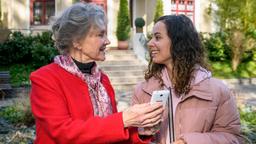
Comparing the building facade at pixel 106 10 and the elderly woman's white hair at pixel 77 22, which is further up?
the building facade at pixel 106 10

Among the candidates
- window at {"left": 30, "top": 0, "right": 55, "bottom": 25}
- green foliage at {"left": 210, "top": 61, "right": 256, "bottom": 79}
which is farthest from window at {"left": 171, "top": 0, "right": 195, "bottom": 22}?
window at {"left": 30, "top": 0, "right": 55, "bottom": 25}

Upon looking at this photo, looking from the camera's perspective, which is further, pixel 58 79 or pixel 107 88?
pixel 107 88

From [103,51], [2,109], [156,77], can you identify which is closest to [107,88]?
[103,51]

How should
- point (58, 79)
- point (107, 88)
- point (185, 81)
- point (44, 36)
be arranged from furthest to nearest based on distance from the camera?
1. point (44, 36)
2. point (185, 81)
3. point (107, 88)
4. point (58, 79)

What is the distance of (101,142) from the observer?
2414mm

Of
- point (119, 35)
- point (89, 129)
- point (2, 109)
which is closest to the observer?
point (89, 129)

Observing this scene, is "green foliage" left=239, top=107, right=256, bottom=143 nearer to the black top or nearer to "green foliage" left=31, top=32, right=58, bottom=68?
the black top

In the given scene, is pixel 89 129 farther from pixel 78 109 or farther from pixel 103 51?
pixel 103 51

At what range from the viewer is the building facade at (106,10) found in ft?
69.4

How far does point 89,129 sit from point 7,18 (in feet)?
64.4

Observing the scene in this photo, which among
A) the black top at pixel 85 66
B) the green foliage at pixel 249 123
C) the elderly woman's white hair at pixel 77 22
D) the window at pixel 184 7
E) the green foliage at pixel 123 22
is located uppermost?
the window at pixel 184 7

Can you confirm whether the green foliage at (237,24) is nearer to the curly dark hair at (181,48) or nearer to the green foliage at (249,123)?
the green foliage at (249,123)

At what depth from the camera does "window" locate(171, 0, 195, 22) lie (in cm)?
2419

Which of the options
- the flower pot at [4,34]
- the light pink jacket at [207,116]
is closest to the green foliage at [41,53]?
the flower pot at [4,34]
